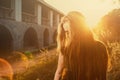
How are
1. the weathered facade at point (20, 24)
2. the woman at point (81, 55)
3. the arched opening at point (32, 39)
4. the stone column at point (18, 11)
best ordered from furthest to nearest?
the arched opening at point (32, 39) → the stone column at point (18, 11) → the weathered facade at point (20, 24) → the woman at point (81, 55)

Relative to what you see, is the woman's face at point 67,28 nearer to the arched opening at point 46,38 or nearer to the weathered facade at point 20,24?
the weathered facade at point 20,24

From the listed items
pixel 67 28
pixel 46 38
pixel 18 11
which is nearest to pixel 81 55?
pixel 67 28

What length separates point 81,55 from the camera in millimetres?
2668

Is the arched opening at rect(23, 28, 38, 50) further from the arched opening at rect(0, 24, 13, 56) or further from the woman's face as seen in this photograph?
the woman's face

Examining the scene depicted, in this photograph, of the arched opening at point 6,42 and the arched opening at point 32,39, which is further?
the arched opening at point 32,39

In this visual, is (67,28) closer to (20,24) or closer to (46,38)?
(20,24)

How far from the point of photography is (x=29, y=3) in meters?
28.5

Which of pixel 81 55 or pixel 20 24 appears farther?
pixel 20 24

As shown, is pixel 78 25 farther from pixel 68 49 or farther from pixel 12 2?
pixel 12 2

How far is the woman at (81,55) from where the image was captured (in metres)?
2.65

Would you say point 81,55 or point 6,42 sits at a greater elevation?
point 6,42

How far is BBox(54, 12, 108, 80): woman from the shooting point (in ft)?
8.70

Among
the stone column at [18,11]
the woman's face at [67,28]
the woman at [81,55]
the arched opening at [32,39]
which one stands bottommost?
the woman at [81,55]

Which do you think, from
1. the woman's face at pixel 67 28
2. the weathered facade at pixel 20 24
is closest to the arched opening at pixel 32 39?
the weathered facade at pixel 20 24
